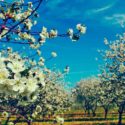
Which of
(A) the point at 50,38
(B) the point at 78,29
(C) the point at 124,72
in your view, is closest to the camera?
(B) the point at 78,29

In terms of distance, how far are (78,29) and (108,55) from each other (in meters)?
36.4

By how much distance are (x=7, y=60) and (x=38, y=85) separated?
45 cm

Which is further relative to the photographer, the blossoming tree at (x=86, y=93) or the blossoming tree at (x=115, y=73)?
the blossoming tree at (x=86, y=93)

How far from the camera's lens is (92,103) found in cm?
7769

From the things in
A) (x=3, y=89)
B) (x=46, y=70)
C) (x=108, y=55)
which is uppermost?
(x=108, y=55)

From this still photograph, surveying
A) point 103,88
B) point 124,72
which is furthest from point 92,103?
point 124,72

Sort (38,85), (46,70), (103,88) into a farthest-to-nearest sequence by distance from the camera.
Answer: (103,88)
(46,70)
(38,85)

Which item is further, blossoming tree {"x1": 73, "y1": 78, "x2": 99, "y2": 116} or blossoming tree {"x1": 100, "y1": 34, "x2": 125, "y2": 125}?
blossoming tree {"x1": 73, "y1": 78, "x2": 99, "y2": 116}

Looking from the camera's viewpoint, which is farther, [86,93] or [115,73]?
[86,93]

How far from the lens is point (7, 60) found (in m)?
4.13

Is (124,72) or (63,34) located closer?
(63,34)

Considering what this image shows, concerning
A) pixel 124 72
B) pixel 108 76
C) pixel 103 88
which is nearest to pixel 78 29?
pixel 124 72

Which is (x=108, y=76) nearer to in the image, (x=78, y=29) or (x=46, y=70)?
(x=46, y=70)

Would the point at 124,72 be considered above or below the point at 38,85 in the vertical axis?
above
